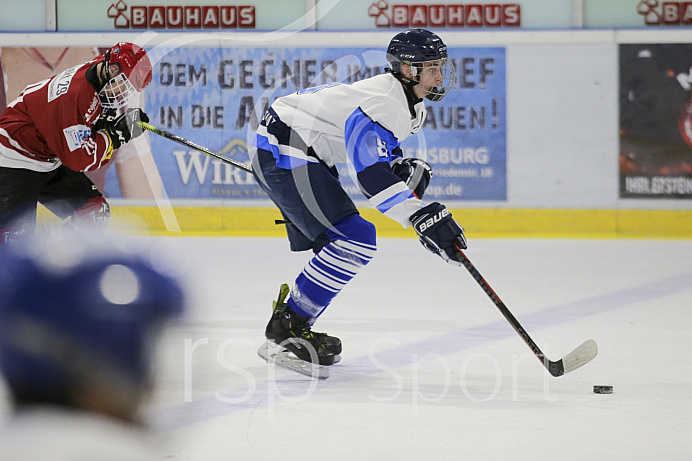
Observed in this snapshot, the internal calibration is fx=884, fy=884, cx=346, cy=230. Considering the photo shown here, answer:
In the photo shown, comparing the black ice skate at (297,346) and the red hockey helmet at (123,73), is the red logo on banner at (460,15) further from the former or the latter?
the black ice skate at (297,346)

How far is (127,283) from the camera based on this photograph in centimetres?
89

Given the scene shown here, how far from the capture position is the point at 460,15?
6660 mm

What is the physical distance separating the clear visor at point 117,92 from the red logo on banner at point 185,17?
3.85 m

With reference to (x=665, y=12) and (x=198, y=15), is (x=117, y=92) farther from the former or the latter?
(x=665, y=12)

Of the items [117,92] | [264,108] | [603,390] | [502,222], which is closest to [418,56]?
[603,390]

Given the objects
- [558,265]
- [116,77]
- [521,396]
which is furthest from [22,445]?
[558,265]

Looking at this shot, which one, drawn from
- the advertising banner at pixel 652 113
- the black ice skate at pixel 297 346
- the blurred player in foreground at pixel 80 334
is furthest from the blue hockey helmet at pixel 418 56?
the advertising banner at pixel 652 113

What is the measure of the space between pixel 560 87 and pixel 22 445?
559cm

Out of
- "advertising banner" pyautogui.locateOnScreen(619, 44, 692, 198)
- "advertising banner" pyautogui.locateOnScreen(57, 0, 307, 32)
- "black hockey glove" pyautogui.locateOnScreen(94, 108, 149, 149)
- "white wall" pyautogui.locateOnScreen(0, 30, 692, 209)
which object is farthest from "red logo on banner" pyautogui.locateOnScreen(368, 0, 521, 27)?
"black hockey glove" pyautogui.locateOnScreen(94, 108, 149, 149)

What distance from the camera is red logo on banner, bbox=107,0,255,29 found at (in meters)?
6.88

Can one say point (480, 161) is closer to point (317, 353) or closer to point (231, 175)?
point (231, 175)

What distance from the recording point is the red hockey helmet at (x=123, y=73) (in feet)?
10.1

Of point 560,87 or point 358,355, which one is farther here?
point 560,87

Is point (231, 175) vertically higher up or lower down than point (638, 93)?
lower down
